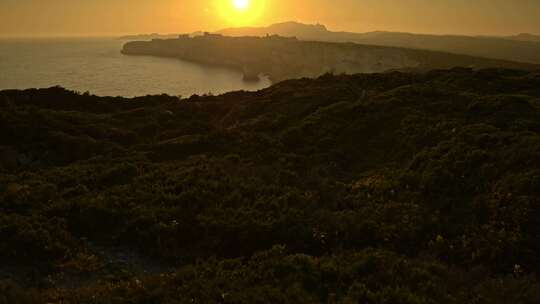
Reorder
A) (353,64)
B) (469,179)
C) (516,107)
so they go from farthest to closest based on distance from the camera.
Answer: (353,64)
(516,107)
(469,179)

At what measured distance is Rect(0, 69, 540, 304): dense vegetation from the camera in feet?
34.9

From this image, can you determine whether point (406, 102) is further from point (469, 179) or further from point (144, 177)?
point (144, 177)

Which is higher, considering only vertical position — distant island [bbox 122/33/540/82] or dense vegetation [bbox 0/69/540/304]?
distant island [bbox 122/33/540/82]

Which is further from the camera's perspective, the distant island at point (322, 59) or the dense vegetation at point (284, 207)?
the distant island at point (322, 59)

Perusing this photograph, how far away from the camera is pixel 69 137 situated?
86.1 feet

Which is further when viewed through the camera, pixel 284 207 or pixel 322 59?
pixel 322 59

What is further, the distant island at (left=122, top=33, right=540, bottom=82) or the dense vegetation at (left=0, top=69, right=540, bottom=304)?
the distant island at (left=122, top=33, right=540, bottom=82)

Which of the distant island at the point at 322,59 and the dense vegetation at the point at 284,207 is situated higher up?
the distant island at the point at 322,59

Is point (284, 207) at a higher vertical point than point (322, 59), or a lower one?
lower

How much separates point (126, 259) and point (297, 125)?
17.9 meters

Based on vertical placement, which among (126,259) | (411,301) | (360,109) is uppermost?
(360,109)

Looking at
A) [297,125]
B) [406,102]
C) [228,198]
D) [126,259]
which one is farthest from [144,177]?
[406,102]

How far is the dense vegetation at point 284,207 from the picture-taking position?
1064cm

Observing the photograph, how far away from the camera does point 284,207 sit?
15.7 m
